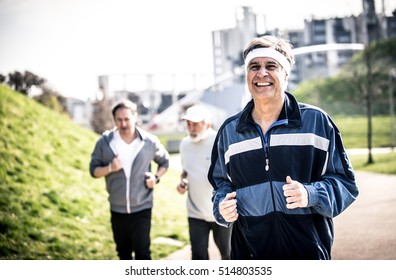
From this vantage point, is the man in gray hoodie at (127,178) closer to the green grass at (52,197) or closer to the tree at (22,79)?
the green grass at (52,197)

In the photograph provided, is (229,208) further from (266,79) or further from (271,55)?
(271,55)

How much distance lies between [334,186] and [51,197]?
5.13 meters

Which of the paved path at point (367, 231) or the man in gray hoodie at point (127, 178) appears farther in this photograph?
the paved path at point (367, 231)

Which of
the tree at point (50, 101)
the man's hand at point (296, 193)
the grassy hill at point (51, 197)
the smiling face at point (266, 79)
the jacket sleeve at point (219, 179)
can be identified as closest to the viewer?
the man's hand at point (296, 193)

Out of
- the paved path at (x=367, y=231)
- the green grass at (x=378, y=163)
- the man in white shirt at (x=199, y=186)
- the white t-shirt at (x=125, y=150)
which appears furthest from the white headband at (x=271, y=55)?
the green grass at (x=378, y=163)

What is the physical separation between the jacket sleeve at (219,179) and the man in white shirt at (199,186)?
157cm

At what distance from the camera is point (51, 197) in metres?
6.78

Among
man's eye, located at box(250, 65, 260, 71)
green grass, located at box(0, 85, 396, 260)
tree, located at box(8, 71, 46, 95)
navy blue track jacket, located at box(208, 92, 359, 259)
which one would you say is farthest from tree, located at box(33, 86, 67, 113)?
navy blue track jacket, located at box(208, 92, 359, 259)

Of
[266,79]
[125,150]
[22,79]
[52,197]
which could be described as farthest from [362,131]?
[266,79]

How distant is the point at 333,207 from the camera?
7.84ft

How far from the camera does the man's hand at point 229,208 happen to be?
2506 mm

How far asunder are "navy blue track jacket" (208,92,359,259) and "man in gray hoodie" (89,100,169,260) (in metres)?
1.83
